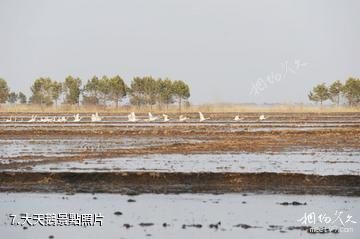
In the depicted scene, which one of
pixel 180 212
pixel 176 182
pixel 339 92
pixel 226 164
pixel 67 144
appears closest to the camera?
pixel 180 212

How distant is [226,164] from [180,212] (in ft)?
32.3

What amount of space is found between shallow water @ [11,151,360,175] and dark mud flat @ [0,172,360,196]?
2000 mm

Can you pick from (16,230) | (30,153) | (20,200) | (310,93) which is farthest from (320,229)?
(310,93)

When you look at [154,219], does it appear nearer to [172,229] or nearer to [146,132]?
[172,229]

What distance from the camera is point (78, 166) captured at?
23250mm

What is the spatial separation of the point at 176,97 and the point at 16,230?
9034cm

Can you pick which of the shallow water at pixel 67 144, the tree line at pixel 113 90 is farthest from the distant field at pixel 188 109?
the shallow water at pixel 67 144

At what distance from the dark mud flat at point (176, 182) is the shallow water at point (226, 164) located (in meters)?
2.00

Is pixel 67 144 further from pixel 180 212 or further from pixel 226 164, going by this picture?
pixel 180 212

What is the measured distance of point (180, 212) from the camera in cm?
1404

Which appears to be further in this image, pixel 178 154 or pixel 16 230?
pixel 178 154

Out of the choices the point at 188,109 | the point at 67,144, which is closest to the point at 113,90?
the point at 188,109

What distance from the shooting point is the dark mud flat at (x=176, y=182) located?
57.8 ft

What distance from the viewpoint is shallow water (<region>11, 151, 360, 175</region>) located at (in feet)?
71.9
